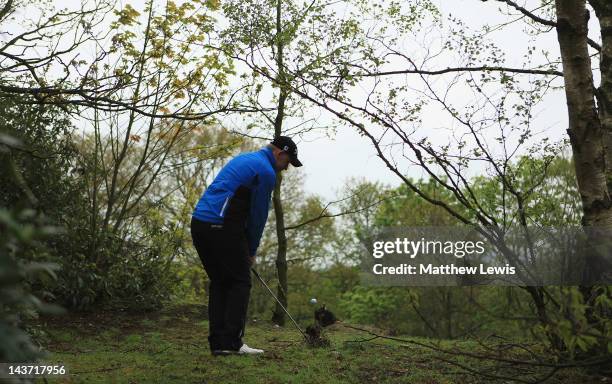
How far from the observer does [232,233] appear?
512 cm

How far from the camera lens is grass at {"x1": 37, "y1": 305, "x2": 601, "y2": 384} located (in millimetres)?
4590

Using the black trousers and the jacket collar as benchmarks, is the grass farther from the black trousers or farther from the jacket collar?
the jacket collar

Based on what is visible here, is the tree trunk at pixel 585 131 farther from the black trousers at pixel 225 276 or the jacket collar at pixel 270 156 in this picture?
the black trousers at pixel 225 276

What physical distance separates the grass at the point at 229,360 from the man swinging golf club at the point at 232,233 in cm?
33

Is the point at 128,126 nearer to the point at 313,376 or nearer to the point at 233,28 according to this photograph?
the point at 233,28

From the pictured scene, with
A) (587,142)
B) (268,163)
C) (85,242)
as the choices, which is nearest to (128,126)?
(85,242)

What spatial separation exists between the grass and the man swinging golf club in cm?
33

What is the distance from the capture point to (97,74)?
7707 millimetres

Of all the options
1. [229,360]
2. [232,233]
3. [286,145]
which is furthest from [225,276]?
[286,145]

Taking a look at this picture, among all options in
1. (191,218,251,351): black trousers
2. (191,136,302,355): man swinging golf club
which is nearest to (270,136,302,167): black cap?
(191,136,302,355): man swinging golf club

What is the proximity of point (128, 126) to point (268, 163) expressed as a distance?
4.19m

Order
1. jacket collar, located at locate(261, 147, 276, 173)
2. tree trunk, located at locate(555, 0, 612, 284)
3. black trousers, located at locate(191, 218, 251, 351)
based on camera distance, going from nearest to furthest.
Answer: tree trunk, located at locate(555, 0, 612, 284), black trousers, located at locate(191, 218, 251, 351), jacket collar, located at locate(261, 147, 276, 173)

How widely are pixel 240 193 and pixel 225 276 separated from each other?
74cm

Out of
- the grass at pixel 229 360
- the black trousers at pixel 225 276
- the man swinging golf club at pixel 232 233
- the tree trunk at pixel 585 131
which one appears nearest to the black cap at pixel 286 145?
the man swinging golf club at pixel 232 233
